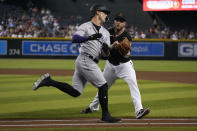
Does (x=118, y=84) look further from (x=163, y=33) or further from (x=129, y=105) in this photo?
(x=163, y=33)

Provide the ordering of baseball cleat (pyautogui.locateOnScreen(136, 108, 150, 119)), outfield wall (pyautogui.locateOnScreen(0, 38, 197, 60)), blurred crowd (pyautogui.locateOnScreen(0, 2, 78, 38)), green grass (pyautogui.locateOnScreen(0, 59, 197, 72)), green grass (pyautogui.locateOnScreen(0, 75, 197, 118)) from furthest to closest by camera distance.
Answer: blurred crowd (pyautogui.locateOnScreen(0, 2, 78, 38))
outfield wall (pyautogui.locateOnScreen(0, 38, 197, 60))
green grass (pyautogui.locateOnScreen(0, 59, 197, 72))
green grass (pyautogui.locateOnScreen(0, 75, 197, 118))
baseball cleat (pyautogui.locateOnScreen(136, 108, 150, 119))

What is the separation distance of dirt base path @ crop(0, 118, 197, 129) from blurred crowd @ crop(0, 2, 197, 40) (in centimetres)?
2282

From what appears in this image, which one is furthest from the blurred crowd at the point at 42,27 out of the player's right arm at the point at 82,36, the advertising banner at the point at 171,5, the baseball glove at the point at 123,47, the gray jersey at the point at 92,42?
the player's right arm at the point at 82,36

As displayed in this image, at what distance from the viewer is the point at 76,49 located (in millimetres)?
29625

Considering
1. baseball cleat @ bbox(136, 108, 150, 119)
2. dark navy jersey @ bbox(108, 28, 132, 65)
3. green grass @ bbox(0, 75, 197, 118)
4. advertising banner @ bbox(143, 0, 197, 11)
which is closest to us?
baseball cleat @ bbox(136, 108, 150, 119)

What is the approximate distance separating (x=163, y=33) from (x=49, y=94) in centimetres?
2083

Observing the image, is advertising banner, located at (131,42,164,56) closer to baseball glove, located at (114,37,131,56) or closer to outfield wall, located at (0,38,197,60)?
outfield wall, located at (0,38,197,60)

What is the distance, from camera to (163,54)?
2952 centimetres

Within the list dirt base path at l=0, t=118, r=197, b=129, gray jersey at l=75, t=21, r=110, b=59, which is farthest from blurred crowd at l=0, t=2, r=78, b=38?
gray jersey at l=75, t=21, r=110, b=59

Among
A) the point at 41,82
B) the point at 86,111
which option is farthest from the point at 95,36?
the point at 86,111

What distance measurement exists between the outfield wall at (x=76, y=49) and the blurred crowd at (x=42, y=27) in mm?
1038

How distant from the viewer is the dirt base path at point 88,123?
7.15 metres

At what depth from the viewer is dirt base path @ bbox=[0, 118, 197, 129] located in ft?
23.5

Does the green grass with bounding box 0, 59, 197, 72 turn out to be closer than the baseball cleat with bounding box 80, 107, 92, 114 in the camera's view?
No
